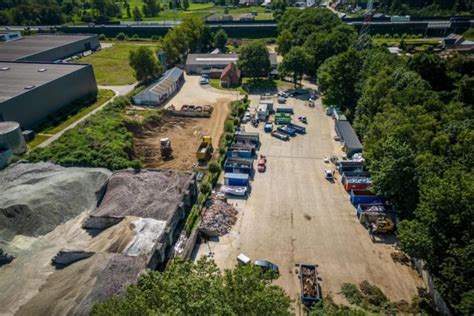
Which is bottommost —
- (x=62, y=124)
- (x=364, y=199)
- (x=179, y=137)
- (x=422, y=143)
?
(x=364, y=199)

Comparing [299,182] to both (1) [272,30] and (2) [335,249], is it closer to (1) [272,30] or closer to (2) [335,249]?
(2) [335,249]

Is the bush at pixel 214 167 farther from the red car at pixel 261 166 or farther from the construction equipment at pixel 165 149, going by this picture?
the construction equipment at pixel 165 149

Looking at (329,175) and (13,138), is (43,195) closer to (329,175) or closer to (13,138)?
(13,138)

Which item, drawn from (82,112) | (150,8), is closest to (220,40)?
(82,112)

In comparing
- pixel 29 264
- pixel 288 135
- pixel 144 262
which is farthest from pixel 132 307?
pixel 288 135

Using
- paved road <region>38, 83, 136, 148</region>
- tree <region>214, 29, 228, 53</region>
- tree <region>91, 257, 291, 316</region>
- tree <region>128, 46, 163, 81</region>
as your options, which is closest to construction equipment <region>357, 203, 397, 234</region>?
tree <region>91, 257, 291, 316</region>
